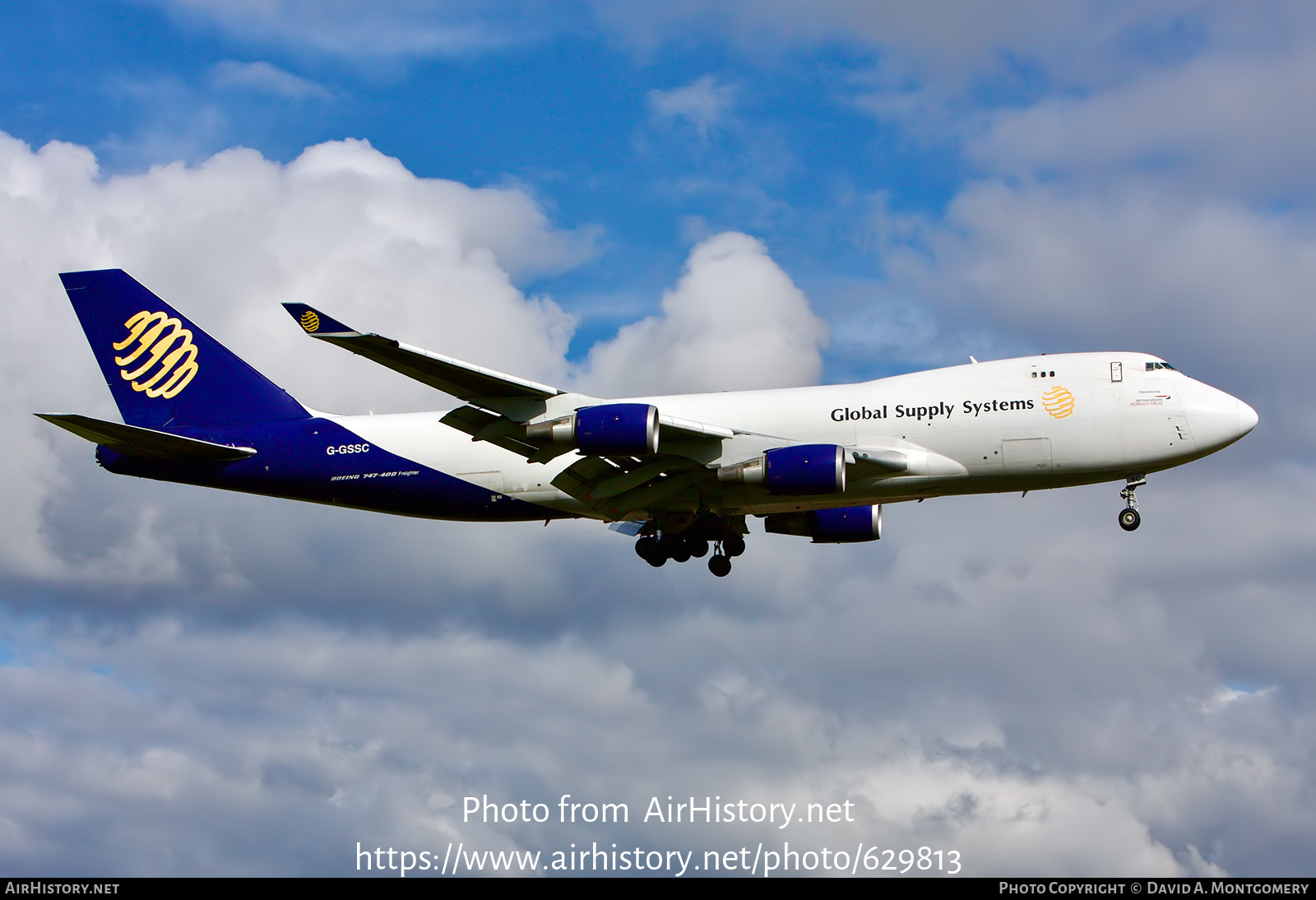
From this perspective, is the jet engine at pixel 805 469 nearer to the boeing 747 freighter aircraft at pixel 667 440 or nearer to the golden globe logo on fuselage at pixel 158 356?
the boeing 747 freighter aircraft at pixel 667 440

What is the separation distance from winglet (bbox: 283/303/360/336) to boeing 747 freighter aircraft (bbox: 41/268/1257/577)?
47mm

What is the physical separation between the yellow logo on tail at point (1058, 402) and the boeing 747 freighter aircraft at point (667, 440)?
53 millimetres

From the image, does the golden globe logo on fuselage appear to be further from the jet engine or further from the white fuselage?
the jet engine

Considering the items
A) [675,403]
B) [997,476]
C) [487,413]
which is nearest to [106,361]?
[487,413]

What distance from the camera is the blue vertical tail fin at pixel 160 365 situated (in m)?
44.1

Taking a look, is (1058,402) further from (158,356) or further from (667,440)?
(158,356)

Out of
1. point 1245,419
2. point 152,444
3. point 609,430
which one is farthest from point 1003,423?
point 152,444

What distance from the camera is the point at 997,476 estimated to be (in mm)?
37188

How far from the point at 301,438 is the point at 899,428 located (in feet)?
64.4

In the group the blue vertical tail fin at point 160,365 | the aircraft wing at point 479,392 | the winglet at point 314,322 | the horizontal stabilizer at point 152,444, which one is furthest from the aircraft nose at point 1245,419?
the horizontal stabilizer at point 152,444

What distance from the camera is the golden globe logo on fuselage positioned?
44688 mm

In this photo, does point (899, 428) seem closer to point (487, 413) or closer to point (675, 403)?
point (675, 403)

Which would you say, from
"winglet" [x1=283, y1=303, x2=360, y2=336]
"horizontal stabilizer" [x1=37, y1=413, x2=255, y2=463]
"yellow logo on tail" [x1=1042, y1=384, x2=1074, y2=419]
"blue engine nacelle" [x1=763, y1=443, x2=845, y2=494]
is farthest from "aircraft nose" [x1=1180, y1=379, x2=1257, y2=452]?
"horizontal stabilizer" [x1=37, y1=413, x2=255, y2=463]

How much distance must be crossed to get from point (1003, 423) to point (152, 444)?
26692 mm
